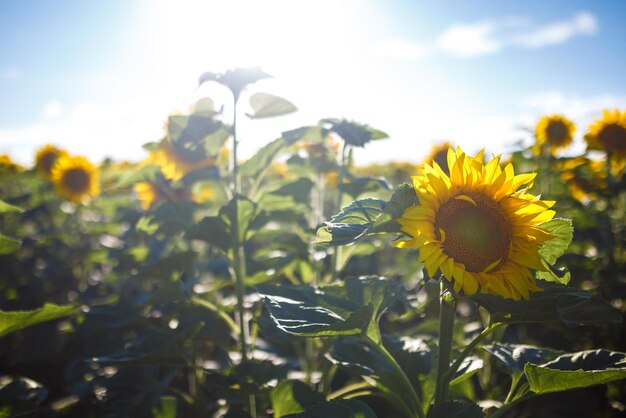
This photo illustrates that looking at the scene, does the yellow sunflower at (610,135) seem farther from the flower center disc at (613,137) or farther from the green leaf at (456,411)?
the green leaf at (456,411)

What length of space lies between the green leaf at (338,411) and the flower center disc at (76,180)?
157 inches

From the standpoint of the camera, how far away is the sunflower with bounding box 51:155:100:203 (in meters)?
4.45

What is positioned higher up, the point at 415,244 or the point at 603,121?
the point at 603,121

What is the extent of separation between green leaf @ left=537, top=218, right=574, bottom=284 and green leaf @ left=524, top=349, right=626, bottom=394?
0.24 m

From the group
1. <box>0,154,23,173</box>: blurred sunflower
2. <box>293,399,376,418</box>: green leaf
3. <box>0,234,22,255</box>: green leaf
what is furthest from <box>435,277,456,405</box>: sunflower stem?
<box>0,154,23,173</box>: blurred sunflower

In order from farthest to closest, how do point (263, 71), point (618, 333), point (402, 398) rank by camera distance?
point (618, 333) → point (263, 71) → point (402, 398)

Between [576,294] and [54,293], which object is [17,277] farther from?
[576,294]

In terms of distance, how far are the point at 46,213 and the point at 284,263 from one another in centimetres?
356

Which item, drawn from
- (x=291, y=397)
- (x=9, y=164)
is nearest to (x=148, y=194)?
(x=291, y=397)

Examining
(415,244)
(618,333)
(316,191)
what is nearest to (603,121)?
(618,333)

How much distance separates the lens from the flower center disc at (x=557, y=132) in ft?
12.6

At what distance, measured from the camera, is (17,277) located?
389cm

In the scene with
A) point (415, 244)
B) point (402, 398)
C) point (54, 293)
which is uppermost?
point (415, 244)

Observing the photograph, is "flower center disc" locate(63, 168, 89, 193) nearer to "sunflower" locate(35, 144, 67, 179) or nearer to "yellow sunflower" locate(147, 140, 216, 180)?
"sunflower" locate(35, 144, 67, 179)
